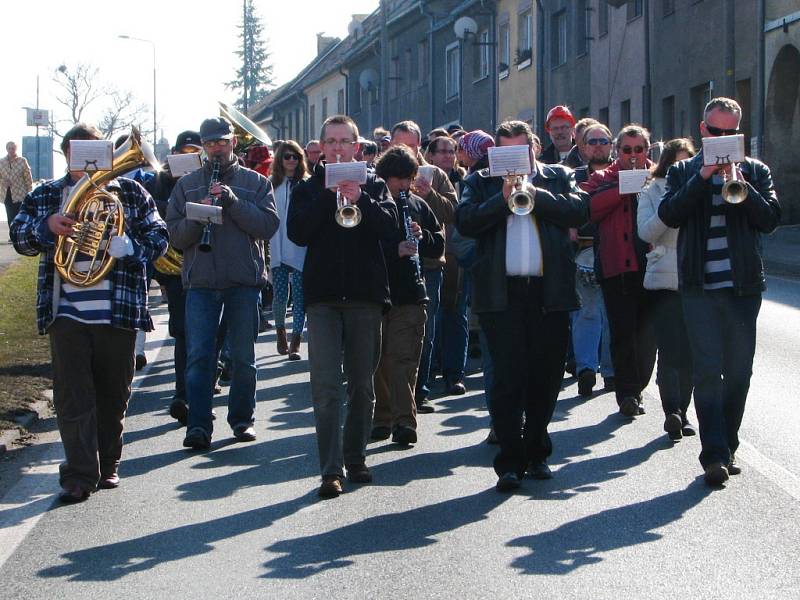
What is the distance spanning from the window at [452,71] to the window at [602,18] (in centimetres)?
1179

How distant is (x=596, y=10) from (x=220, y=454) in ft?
101

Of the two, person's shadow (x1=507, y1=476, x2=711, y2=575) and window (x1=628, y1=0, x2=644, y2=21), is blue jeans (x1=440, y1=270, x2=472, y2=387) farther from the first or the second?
window (x1=628, y1=0, x2=644, y2=21)

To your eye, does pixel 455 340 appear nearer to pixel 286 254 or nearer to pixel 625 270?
pixel 625 270

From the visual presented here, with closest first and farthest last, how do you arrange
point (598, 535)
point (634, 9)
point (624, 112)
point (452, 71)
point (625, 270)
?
1. point (598, 535)
2. point (625, 270)
3. point (634, 9)
4. point (624, 112)
5. point (452, 71)

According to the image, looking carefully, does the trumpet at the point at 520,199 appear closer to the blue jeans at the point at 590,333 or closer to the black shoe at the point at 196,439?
the black shoe at the point at 196,439

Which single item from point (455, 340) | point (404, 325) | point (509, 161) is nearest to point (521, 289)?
point (509, 161)

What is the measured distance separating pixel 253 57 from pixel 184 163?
127725 millimetres

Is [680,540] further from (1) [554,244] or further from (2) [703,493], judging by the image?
(1) [554,244]

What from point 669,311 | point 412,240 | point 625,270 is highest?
point 412,240

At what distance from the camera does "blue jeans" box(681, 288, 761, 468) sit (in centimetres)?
775

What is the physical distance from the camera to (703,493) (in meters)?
7.44

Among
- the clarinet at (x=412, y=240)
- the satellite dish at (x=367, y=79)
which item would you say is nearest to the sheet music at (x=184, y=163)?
the clarinet at (x=412, y=240)

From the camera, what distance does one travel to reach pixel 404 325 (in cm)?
952

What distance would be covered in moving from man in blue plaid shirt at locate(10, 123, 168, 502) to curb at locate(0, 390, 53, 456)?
5.07 feet
